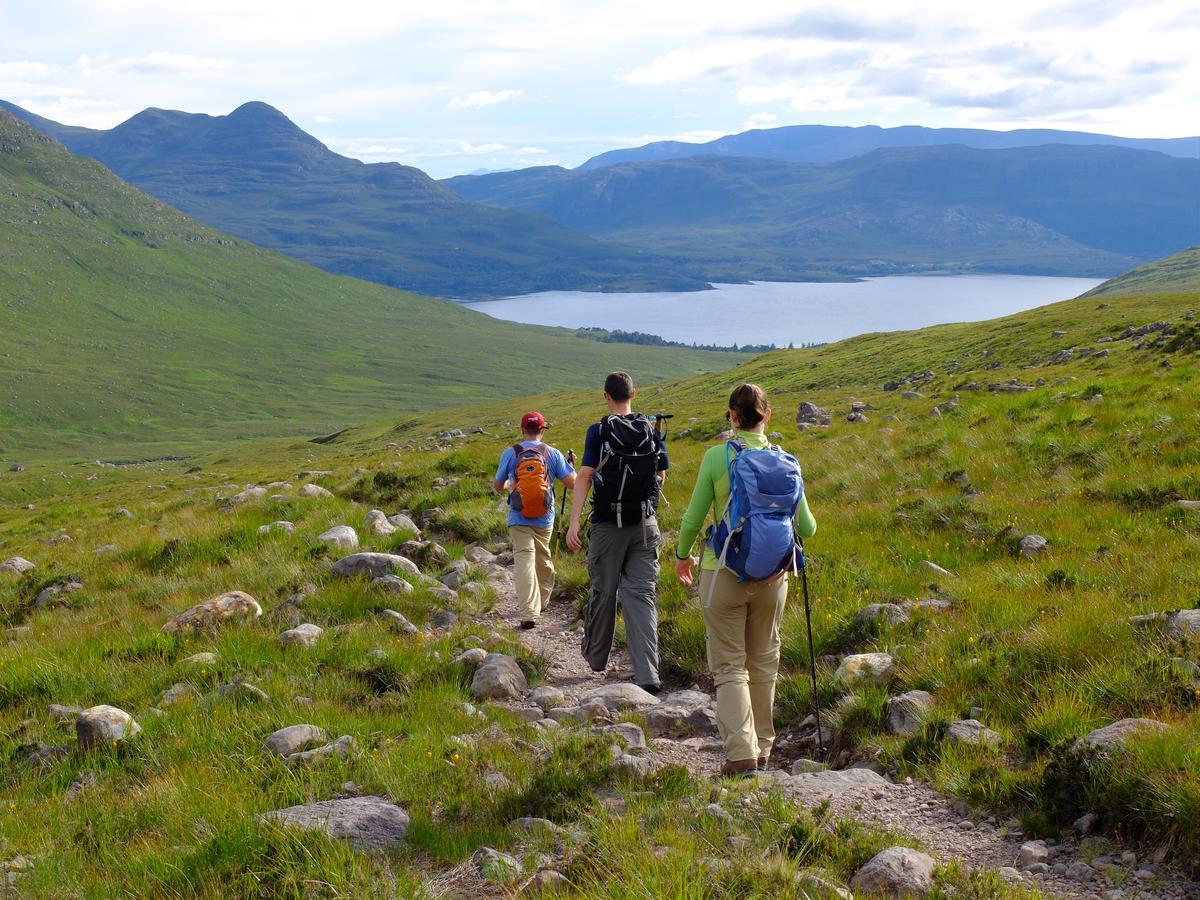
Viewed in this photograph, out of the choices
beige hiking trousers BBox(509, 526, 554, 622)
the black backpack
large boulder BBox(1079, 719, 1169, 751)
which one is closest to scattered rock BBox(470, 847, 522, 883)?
large boulder BBox(1079, 719, 1169, 751)

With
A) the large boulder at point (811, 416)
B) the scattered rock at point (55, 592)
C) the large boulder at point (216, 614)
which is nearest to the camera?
the large boulder at point (216, 614)

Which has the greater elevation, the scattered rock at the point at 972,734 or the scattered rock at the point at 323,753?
the scattered rock at the point at 972,734

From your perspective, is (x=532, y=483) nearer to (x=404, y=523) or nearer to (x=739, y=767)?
(x=404, y=523)

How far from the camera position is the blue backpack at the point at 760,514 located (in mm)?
6273

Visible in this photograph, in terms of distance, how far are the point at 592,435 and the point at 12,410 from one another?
214122 millimetres

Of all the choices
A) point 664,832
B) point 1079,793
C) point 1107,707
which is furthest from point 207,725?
point 1107,707

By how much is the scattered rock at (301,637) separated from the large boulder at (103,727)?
6.00 ft

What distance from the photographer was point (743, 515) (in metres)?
6.35

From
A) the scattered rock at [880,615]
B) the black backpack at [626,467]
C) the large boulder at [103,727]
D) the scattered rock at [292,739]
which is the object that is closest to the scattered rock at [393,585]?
the black backpack at [626,467]

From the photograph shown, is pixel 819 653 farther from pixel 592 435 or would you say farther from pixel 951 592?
pixel 592 435

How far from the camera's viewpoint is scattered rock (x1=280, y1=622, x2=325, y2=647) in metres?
8.56

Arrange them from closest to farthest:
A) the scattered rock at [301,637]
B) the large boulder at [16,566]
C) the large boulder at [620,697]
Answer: the large boulder at [620,697]
the scattered rock at [301,637]
the large boulder at [16,566]

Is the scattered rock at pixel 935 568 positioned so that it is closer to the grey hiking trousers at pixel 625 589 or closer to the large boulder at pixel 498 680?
the grey hiking trousers at pixel 625 589

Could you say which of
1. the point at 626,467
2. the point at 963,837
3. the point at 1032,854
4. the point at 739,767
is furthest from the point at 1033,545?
the point at 1032,854
